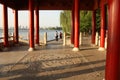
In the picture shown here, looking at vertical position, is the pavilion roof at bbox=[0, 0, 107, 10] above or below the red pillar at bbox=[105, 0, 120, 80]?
above

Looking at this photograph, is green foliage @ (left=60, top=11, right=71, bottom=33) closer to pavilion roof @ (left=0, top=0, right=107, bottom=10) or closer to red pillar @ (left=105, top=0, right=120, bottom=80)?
pavilion roof @ (left=0, top=0, right=107, bottom=10)

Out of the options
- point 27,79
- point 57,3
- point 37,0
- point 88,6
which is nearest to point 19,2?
point 37,0

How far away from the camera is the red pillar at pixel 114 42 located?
4246 mm

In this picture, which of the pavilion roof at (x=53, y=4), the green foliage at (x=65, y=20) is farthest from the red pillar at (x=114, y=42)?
the green foliage at (x=65, y=20)

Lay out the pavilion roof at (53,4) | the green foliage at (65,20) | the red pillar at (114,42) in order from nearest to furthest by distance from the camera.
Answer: the red pillar at (114,42) → the pavilion roof at (53,4) → the green foliage at (65,20)

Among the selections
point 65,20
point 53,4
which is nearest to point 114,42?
point 53,4

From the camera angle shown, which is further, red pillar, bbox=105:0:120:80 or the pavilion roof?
the pavilion roof

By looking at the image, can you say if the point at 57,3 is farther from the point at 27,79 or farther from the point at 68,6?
the point at 27,79

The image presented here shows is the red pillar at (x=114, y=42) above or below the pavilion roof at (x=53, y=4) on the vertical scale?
below

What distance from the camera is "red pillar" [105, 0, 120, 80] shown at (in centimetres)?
425

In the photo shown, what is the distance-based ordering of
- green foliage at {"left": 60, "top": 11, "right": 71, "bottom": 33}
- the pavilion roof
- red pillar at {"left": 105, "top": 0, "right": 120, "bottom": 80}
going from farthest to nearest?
green foliage at {"left": 60, "top": 11, "right": 71, "bottom": 33}
the pavilion roof
red pillar at {"left": 105, "top": 0, "right": 120, "bottom": 80}

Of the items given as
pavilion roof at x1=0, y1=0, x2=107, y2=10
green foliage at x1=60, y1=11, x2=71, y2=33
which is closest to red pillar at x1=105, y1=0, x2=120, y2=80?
pavilion roof at x1=0, y1=0, x2=107, y2=10

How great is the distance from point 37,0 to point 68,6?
284 centimetres

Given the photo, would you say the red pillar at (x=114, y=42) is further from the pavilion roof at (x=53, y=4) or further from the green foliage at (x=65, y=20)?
the green foliage at (x=65, y=20)
